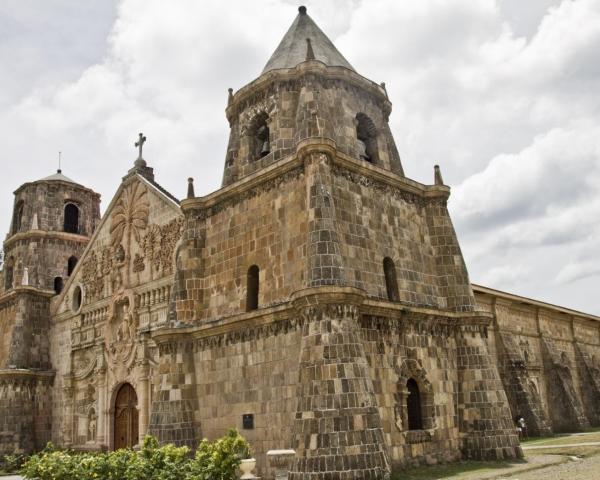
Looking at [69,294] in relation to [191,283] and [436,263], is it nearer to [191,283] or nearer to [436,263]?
[191,283]

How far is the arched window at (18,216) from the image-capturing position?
2916 cm

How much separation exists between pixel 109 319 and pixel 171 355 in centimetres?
650

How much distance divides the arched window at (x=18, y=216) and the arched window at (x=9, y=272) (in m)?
1.57

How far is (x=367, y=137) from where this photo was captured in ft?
57.7

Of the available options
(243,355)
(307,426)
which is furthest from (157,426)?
(307,426)

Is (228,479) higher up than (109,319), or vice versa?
(109,319)

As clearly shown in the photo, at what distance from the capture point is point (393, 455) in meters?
13.4

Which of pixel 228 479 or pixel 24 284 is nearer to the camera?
pixel 228 479

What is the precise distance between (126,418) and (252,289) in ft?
28.1

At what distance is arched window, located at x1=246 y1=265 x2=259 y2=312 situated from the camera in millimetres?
15461

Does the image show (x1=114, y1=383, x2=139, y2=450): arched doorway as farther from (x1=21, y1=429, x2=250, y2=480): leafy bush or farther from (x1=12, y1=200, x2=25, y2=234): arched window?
(x1=12, y1=200, x2=25, y2=234): arched window

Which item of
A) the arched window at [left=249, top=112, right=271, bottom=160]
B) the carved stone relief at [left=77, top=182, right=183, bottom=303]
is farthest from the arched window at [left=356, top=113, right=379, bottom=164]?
the carved stone relief at [left=77, top=182, right=183, bottom=303]

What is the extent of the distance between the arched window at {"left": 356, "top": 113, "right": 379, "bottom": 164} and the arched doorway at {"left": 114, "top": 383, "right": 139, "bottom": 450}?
11433 mm

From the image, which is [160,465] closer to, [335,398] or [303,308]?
[335,398]
